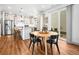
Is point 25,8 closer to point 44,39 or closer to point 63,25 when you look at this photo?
point 44,39

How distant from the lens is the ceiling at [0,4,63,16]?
3012mm

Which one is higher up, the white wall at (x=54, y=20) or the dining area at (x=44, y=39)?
the white wall at (x=54, y=20)

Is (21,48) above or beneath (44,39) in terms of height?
beneath

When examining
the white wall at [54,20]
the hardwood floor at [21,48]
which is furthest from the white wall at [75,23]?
the white wall at [54,20]

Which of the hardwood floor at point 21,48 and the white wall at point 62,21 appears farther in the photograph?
the white wall at point 62,21

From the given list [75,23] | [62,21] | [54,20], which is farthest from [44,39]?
[75,23]

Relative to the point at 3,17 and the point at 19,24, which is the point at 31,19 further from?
the point at 3,17

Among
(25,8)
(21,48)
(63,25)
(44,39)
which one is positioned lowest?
(21,48)

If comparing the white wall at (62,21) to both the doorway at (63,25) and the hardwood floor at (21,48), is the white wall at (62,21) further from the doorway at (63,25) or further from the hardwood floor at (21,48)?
the hardwood floor at (21,48)

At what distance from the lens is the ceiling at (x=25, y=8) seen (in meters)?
3.01

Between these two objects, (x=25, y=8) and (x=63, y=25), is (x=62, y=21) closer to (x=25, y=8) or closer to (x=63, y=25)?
(x=63, y=25)

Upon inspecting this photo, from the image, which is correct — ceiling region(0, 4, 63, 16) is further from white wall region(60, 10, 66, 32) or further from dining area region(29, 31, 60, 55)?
dining area region(29, 31, 60, 55)

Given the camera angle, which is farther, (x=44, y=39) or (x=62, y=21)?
(x=62, y=21)

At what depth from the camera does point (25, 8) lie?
10.1ft
